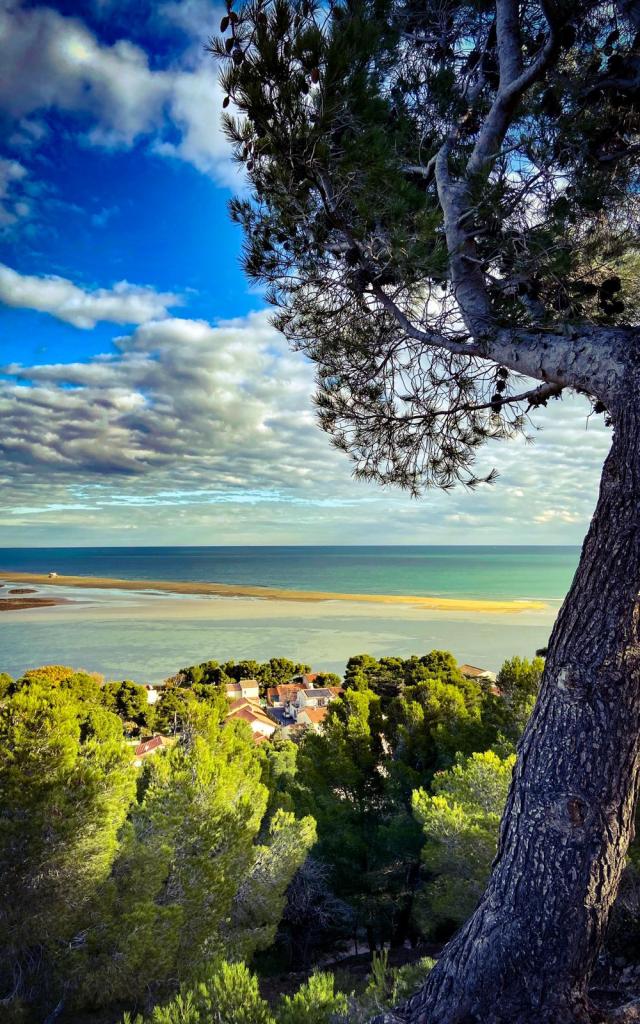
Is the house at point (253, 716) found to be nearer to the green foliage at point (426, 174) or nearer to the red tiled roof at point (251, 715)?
the red tiled roof at point (251, 715)

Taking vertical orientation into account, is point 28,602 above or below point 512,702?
below

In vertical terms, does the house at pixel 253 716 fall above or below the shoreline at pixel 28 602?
below

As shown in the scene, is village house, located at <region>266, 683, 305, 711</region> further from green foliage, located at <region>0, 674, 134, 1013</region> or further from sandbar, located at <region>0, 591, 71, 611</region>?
sandbar, located at <region>0, 591, 71, 611</region>

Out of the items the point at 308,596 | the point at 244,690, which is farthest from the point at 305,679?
the point at 308,596

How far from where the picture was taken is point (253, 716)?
16.3 metres

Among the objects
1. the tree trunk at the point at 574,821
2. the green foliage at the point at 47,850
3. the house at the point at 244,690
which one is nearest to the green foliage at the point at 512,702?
the green foliage at the point at 47,850

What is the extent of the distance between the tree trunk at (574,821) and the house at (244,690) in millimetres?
18386

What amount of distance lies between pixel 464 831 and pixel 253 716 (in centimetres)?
1274

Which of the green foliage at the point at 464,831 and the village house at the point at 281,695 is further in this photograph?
the village house at the point at 281,695

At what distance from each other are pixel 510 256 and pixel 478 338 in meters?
0.54

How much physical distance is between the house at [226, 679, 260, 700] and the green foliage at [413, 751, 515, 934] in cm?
1487

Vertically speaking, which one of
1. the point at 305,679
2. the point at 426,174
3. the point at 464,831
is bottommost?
the point at 305,679

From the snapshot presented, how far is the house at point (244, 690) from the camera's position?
19.8 meters

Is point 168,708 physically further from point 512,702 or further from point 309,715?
point 512,702
